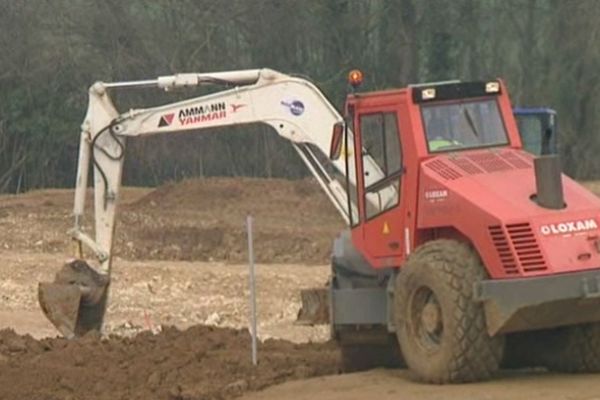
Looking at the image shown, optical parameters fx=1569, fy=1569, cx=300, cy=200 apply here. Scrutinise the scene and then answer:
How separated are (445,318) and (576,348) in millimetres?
1426

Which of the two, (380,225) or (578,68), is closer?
(380,225)

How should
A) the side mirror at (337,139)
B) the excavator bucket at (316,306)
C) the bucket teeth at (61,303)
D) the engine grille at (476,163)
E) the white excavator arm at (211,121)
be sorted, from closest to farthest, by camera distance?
the engine grille at (476,163) < the side mirror at (337,139) < the excavator bucket at (316,306) < the white excavator arm at (211,121) < the bucket teeth at (61,303)

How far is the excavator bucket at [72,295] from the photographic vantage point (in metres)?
17.2

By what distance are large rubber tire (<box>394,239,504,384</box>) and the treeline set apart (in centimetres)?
3023

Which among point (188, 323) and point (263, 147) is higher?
point (263, 147)

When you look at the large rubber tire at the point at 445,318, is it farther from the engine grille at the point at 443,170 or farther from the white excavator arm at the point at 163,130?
the white excavator arm at the point at 163,130

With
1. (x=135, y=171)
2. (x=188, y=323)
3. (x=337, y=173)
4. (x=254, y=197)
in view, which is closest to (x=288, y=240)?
(x=254, y=197)

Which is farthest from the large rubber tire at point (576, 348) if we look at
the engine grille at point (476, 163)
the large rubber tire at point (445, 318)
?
the engine grille at point (476, 163)

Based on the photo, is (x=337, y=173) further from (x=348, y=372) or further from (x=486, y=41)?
(x=486, y=41)

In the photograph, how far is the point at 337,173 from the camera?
16.2 meters

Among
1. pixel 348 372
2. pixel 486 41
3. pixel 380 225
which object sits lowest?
pixel 348 372

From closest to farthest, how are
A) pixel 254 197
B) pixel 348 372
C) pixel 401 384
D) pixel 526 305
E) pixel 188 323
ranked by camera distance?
pixel 526 305, pixel 401 384, pixel 348 372, pixel 188 323, pixel 254 197

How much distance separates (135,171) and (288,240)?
41.6ft

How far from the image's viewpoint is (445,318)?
13305mm
